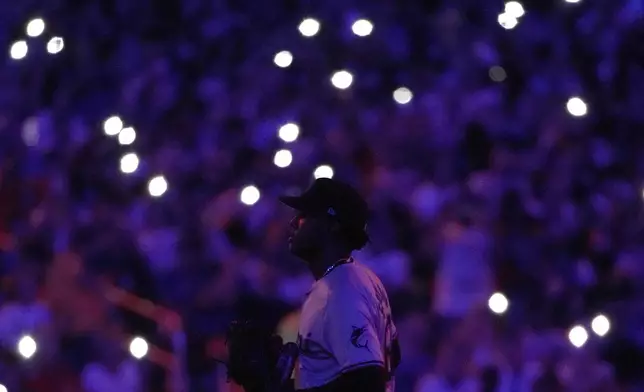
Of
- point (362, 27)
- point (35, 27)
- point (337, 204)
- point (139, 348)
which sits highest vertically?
point (35, 27)

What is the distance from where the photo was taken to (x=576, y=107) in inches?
122

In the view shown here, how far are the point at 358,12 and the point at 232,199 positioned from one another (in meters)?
0.77

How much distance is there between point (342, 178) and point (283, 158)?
0.67 feet

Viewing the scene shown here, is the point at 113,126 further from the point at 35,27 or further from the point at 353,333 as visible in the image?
the point at 353,333

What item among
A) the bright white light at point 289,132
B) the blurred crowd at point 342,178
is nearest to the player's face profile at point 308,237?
the blurred crowd at point 342,178

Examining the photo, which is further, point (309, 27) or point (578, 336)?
point (309, 27)

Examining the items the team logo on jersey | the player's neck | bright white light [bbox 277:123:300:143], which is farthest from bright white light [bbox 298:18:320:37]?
the team logo on jersey

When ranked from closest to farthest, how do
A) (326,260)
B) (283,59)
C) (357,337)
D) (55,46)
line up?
(357,337) → (326,260) → (283,59) → (55,46)

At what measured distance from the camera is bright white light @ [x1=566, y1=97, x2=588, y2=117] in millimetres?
3090

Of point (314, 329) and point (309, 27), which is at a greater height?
point (309, 27)

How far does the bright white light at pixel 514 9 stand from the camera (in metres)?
3.18

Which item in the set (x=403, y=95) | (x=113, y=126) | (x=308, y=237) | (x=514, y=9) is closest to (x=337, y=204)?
(x=308, y=237)

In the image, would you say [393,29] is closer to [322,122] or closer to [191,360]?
[322,122]

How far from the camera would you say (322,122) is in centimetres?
303
